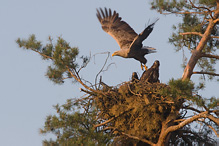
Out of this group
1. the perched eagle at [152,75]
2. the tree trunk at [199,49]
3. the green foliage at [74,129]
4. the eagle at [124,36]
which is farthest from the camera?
the eagle at [124,36]

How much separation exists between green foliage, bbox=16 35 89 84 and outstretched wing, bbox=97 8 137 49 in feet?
9.84

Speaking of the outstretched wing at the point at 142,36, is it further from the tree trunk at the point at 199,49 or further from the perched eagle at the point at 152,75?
the tree trunk at the point at 199,49

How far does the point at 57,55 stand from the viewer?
8562mm

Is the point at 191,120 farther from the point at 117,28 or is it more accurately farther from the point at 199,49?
the point at 117,28

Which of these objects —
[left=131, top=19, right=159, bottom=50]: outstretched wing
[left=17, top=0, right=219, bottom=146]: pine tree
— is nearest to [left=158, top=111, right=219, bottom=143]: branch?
[left=17, top=0, right=219, bottom=146]: pine tree

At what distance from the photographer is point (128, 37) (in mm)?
11805

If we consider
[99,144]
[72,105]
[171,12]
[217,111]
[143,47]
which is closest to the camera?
[99,144]

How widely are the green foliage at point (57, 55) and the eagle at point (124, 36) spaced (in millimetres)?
2426

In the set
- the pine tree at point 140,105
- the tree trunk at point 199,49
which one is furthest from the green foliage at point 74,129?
the tree trunk at point 199,49

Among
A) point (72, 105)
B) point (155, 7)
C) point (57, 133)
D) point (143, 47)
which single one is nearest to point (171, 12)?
point (155, 7)

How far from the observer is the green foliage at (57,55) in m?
8.56

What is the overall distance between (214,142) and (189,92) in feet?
7.74

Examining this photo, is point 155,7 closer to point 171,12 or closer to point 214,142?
point 171,12

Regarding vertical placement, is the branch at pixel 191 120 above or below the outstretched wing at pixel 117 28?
below
